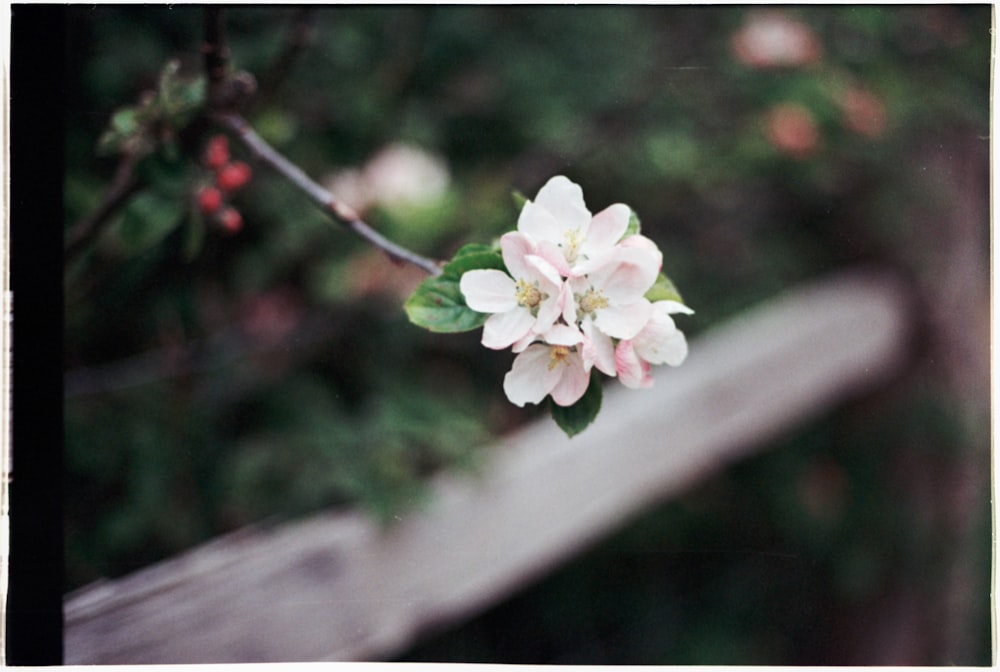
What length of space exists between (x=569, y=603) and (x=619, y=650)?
10 centimetres

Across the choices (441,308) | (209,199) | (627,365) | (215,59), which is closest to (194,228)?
(209,199)

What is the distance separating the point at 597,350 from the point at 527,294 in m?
0.05

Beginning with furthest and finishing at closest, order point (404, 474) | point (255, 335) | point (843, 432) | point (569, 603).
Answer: point (843, 432)
point (569, 603)
point (255, 335)
point (404, 474)

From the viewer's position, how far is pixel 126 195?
24.8 inches

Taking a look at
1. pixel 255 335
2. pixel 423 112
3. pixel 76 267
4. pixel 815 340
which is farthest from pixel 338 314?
pixel 815 340

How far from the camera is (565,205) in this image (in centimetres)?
47

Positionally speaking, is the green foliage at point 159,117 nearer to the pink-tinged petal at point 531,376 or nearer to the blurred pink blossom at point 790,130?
the pink-tinged petal at point 531,376

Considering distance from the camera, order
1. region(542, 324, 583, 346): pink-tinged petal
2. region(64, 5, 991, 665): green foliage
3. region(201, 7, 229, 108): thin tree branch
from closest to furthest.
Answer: region(542, 324, 583, 346): pink-tinged petal → region(201, 7, 229, 108): thin tree branch → region(64, 5, 991, 665): green foliage

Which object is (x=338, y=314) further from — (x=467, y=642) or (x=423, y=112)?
(x=467, y=642)

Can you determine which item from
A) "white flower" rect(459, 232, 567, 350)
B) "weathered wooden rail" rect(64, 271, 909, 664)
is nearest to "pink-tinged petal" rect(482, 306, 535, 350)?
"white flower" rect(459, 232, 567, 350)

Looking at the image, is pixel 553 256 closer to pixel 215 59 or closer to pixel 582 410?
pixel 582 410

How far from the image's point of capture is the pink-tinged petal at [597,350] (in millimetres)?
428

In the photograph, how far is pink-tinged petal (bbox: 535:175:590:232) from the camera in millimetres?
464

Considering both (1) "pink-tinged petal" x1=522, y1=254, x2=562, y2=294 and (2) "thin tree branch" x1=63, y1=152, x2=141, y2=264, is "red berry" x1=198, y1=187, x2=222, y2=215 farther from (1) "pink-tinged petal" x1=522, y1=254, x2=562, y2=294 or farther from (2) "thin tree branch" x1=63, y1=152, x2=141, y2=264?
(1) "pink-tinged petal" x1=522, y1=254, x2=562, y2=294
